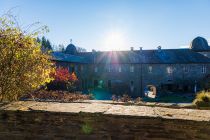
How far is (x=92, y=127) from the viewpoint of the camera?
134 inches

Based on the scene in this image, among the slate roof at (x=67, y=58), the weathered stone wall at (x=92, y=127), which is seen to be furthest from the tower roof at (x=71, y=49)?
the weathered stone wall at (x=92, y=127)

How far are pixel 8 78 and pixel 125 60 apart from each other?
35827 mm

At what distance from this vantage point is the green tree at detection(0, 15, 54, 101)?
506cm

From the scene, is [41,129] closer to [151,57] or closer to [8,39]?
[8,39]

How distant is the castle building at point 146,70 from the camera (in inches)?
1547

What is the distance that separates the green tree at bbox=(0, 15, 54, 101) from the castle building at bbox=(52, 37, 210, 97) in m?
31.3

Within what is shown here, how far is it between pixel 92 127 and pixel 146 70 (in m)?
37.1

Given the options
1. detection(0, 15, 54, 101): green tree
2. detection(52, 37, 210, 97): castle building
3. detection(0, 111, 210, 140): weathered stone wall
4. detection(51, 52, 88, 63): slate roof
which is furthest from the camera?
detection(52, 37, 210, 97): castle building

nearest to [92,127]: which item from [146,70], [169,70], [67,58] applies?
[67,58]

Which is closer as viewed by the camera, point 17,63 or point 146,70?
point 17,63

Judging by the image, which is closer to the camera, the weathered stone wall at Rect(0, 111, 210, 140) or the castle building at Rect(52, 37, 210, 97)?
the weathered stone wall at Rect(0, 111, 210, 140)

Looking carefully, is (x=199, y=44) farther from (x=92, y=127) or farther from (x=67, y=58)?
(x=92, y=127)

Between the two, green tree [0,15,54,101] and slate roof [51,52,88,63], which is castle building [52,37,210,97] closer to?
slate roof [51,52,88,63]

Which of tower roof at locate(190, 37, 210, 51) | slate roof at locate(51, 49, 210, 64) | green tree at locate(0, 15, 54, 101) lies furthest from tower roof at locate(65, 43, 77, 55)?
green tree at locate(0, 15, 54, 101)
